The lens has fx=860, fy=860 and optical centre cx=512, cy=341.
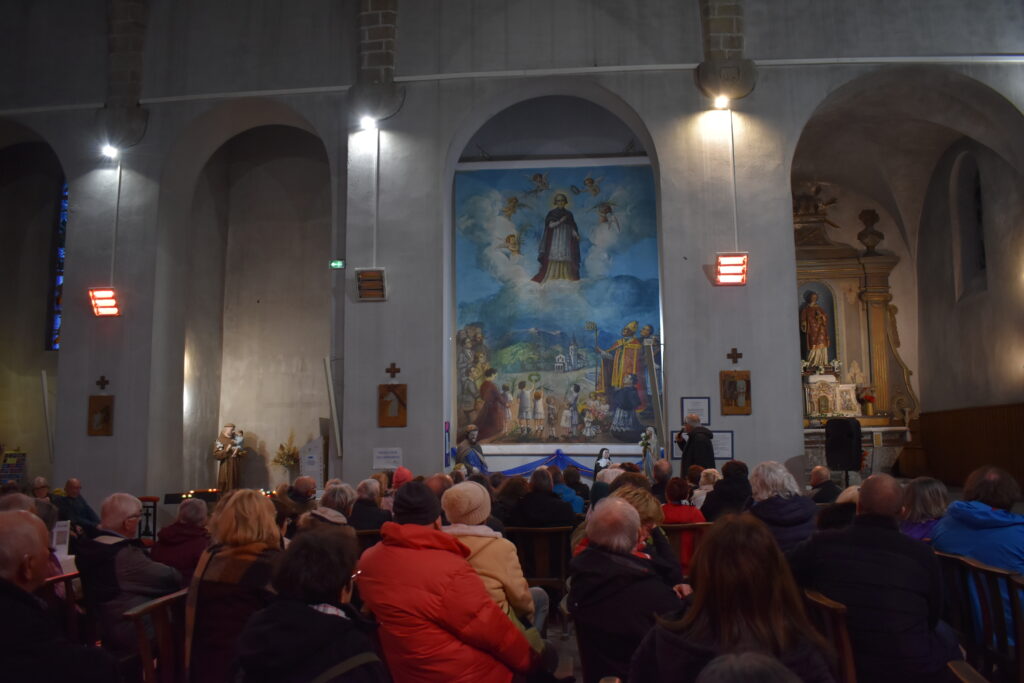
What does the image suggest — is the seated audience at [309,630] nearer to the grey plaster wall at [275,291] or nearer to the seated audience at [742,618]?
the seated audience at [742,618]

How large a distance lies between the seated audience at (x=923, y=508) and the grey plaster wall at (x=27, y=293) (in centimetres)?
1403

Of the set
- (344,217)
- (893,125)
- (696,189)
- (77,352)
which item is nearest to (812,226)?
(893,125)

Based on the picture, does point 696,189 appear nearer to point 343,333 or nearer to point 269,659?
point 343,333

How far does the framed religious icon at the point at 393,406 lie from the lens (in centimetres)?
1089

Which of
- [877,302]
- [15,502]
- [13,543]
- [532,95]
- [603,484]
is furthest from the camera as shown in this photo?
[877,302]

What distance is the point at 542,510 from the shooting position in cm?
637

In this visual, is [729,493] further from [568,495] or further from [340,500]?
[340,500]

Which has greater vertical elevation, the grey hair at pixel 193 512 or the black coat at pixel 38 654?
the grey hair at pixel 193 512

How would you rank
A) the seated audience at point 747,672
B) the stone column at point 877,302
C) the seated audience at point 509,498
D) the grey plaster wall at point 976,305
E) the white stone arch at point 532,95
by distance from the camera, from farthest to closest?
the stone column at point 877,302
the grey plaster wall at point 976,305
the white stone arch at point 532,95
the seated audience at point 509,498
the seated audience at point 747,672

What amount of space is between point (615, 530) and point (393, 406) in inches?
310

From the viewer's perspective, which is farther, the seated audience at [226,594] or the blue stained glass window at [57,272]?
the blue stained glass window at [57,272]

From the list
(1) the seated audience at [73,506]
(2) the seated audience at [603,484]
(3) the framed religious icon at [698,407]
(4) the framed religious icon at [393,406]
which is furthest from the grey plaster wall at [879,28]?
(1) the seated audience at [73,506]

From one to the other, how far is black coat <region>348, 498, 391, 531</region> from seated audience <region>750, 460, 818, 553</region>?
2.57 meters

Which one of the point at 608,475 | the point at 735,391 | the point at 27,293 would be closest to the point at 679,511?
the point at 608,475
